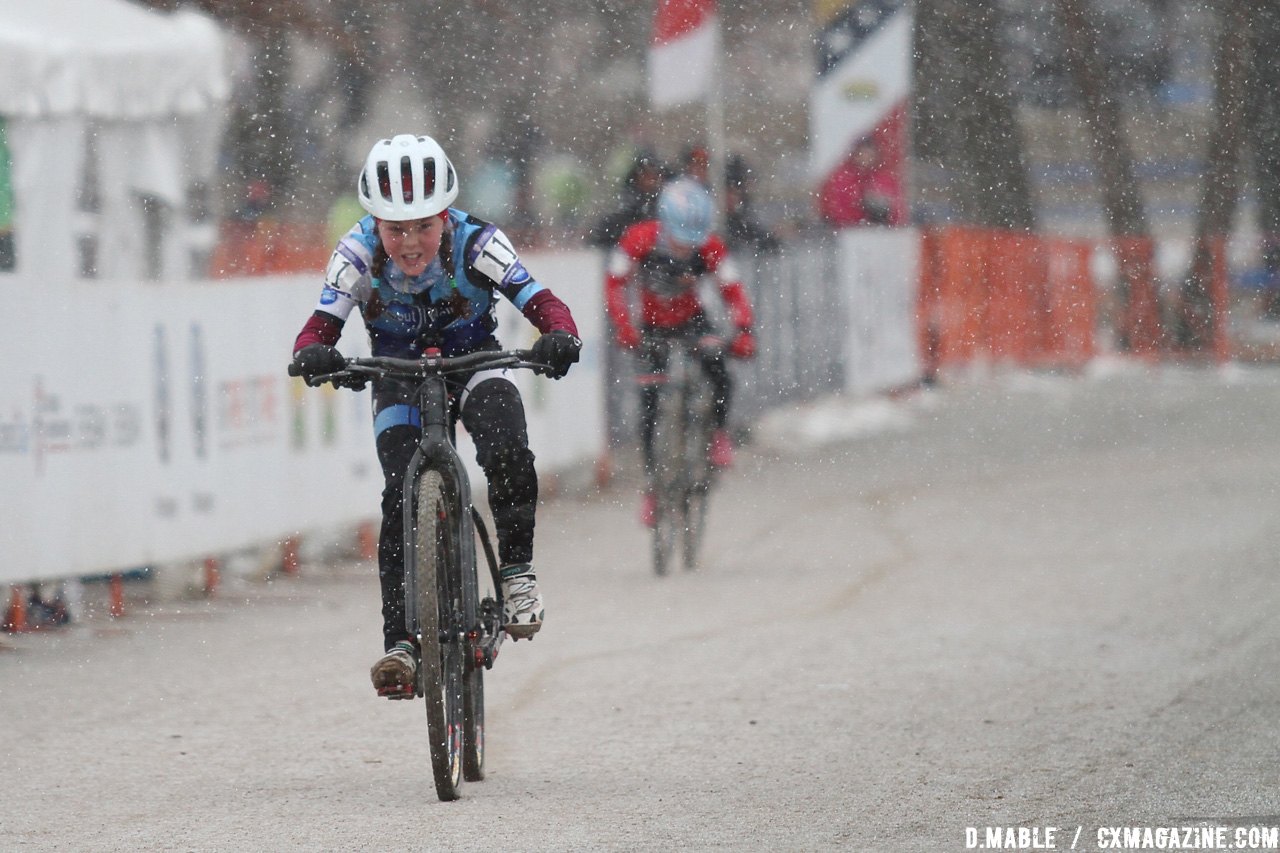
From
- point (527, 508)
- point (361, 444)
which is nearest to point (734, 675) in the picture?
point (527, 508)

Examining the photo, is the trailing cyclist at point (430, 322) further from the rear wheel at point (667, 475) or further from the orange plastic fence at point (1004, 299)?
the orange plastic fence at point (1004, 299)

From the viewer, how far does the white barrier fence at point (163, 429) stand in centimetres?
1019

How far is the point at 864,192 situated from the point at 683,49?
5606mm

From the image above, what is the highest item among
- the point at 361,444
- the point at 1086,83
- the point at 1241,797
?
the point at 1086,83

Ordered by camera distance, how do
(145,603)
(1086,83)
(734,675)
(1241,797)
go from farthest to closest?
(1086,83) < (145,603) < (734,675) < (1241,797)

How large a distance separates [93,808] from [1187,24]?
3247 cm

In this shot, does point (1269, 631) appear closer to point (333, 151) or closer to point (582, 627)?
point (582, 627)

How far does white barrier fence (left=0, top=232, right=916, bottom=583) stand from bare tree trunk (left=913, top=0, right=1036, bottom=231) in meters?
24.9

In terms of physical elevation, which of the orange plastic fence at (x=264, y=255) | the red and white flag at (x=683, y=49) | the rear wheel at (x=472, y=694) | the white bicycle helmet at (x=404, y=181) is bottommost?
the rear wheel at (x=472, y=694)

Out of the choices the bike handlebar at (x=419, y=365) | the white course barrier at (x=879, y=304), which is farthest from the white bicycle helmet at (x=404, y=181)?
the white course barrier at (x=879, y=304)

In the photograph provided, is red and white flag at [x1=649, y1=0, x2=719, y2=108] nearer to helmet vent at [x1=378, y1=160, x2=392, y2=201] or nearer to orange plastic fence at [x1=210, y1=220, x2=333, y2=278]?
orange plastic fence at [x1=210, y1=220, x2=333, y2=278]

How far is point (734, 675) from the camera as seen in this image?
9.11m

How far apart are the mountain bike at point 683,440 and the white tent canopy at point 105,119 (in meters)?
2.97

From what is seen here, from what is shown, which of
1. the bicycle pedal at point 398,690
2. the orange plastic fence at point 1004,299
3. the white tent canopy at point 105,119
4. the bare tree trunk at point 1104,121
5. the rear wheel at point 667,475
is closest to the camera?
the bicycle pedal at point 398,690
